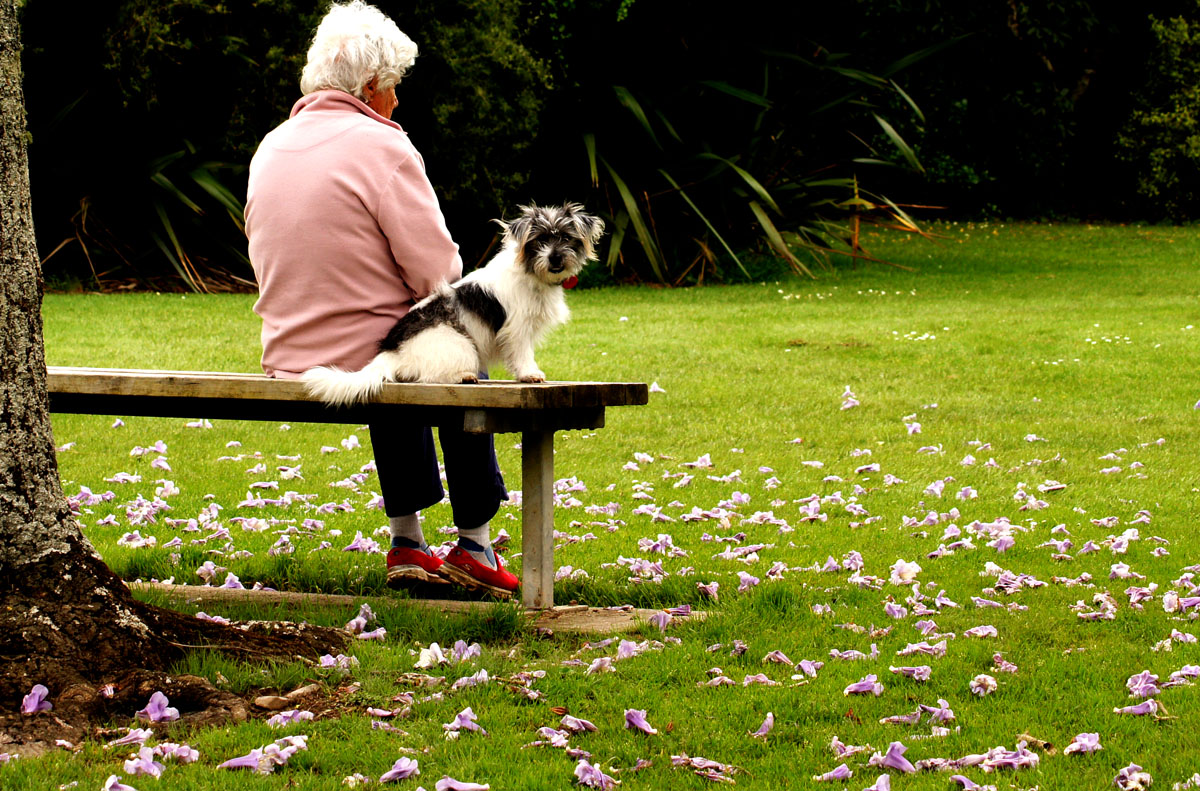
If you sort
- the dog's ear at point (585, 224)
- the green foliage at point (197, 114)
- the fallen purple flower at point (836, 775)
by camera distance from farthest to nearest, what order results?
1. the green foliage at point (197, 114)
2. the dog's ear at point (585, 224)
3. the fallen purple flower at point (836, 775)

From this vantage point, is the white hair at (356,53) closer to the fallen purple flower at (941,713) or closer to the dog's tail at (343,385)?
the dog's tail at (343,385)

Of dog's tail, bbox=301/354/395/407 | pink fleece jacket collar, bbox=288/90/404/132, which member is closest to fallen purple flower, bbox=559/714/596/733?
dog's tail, bbox=301/354/395/407

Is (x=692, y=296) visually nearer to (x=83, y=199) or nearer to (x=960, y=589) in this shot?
(x=83, y=199)

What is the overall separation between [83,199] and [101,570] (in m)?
12.9

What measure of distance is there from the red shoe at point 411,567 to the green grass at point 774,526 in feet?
0.53

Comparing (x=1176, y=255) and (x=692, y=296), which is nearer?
(x=692, y=296)

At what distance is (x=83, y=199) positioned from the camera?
15234 mm

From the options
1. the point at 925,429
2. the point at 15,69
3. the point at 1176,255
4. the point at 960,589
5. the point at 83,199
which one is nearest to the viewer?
the point at 15,69

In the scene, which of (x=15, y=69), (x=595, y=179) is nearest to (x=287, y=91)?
(x=595, y=179)

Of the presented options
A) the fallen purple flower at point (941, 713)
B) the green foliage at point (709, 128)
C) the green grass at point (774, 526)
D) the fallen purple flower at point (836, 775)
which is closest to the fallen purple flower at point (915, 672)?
the green grass at point (774, 526)

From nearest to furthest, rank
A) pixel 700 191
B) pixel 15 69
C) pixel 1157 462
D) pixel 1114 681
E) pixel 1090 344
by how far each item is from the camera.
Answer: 1. pixel 15 69
2. pixel 1114 681
3. pixel 1157 462
4. pixel 1090 344
5. pixel 700 191

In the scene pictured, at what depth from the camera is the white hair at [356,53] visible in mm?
4375

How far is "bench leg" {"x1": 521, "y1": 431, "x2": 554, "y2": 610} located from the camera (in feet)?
13.8

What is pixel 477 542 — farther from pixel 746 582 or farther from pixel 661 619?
pixel 746 582
